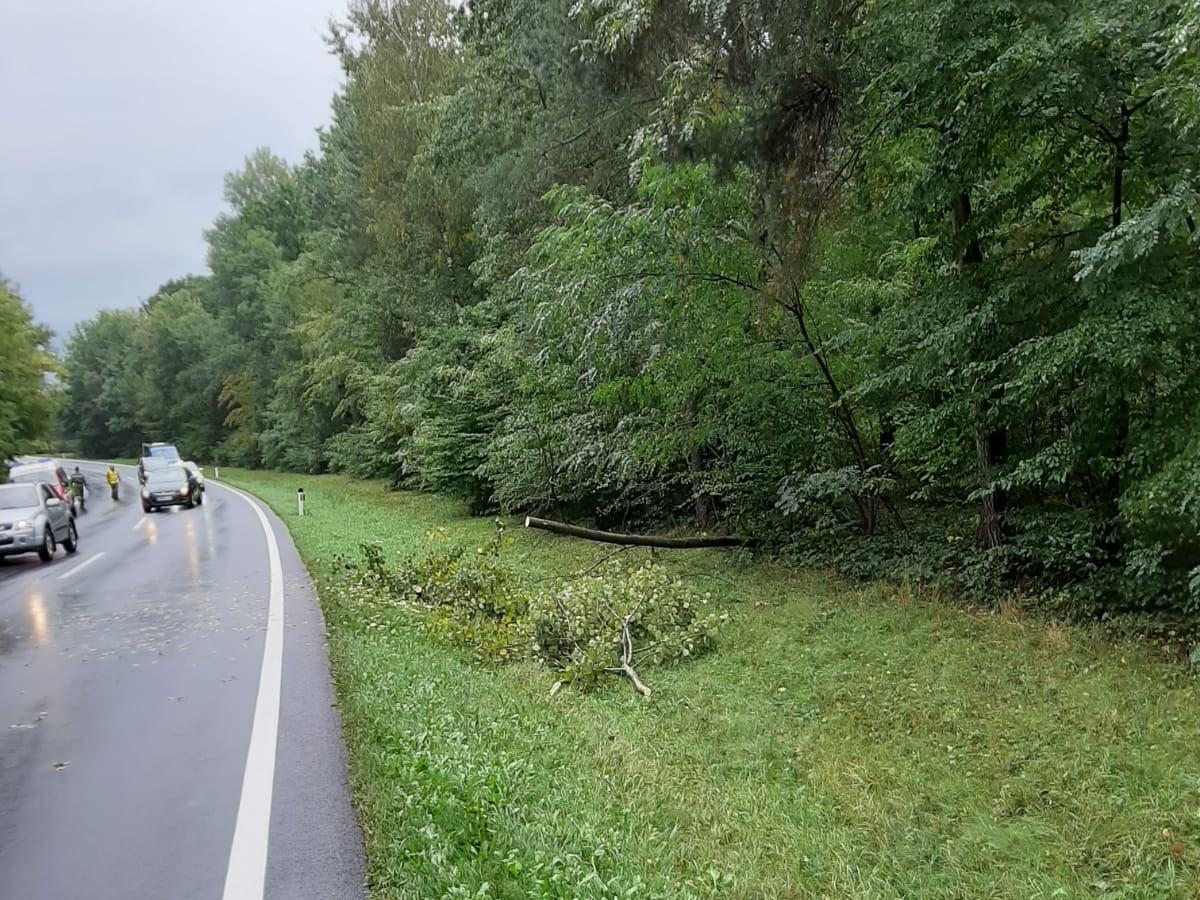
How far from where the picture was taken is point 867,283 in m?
10.5

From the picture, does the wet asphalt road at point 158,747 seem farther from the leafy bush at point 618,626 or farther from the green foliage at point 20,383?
the green foliage at point 20,383

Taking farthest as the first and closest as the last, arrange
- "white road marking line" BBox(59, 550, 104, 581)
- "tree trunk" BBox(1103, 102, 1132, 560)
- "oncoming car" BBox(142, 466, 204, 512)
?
"oncoming car" BBox(142, 466, 204, 512), "white road marking line" BBox(59, 550, 104, 581), "tree trunk" BBox(1103, 102, 1132, 560)

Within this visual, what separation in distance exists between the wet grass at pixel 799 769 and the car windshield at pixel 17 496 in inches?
475

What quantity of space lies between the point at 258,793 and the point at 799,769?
335 cm

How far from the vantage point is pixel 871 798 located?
5078mm

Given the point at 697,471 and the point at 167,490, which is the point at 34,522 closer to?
the point at 167,490

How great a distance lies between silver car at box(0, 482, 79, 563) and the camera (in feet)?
52.3

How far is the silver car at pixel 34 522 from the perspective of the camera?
15930 millimetres

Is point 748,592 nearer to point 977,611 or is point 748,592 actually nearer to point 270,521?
point 977,611

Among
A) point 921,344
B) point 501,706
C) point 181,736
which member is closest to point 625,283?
point 921,344

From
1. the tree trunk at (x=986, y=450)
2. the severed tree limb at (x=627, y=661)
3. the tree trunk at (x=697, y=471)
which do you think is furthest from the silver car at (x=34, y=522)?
the tree trunk at (x=986, y=450)

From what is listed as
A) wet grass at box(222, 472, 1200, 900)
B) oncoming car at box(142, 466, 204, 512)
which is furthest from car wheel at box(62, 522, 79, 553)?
wet grass at box(222, 472, 1200, 900)

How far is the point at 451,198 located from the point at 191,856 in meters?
21.7

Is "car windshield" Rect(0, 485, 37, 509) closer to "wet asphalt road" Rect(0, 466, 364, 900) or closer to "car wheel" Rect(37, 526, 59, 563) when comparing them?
"car wheel" Rect(37, 526, 59, 563)
